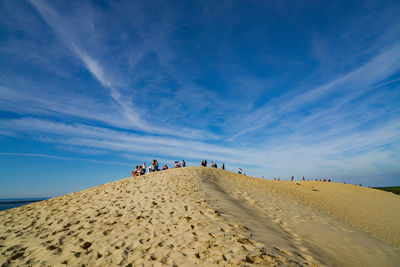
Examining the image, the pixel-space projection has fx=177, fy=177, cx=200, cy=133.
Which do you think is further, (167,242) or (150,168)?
(150,168)

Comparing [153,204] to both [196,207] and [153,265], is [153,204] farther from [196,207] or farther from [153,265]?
[153,265]

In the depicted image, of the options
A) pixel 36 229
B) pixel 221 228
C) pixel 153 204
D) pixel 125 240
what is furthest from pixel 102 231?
pixel 221 228

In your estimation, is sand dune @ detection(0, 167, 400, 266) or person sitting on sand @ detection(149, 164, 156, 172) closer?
sand dune @ detection(0, 167, 400, 266)

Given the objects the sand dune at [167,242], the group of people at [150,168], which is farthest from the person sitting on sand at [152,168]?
the sand dune at [167,242]

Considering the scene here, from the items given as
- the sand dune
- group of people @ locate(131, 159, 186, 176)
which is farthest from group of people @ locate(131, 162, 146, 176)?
the sand dune

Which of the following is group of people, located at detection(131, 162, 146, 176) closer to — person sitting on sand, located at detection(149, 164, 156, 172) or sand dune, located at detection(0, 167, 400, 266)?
person sitting on sand, located at detection(149, 164, 156, 172)

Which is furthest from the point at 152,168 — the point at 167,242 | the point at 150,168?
the point at 167,242

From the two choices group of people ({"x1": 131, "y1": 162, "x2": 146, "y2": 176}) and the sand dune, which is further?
group of people ({"x1": 131, "y1": 162, "x2": 146, "y2": 176})

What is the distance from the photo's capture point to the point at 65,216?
864 centimetres

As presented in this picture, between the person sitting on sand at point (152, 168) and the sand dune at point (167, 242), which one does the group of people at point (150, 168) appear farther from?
the sand dune at point (167, 242)

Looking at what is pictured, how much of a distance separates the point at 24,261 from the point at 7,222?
6.76 meters

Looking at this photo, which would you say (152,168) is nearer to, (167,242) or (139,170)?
(139,170)

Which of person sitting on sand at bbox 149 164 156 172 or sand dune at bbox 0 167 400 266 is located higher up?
person sitting on sand at bbox 149 164 156 172

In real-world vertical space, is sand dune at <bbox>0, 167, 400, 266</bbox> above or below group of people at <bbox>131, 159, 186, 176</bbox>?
below
